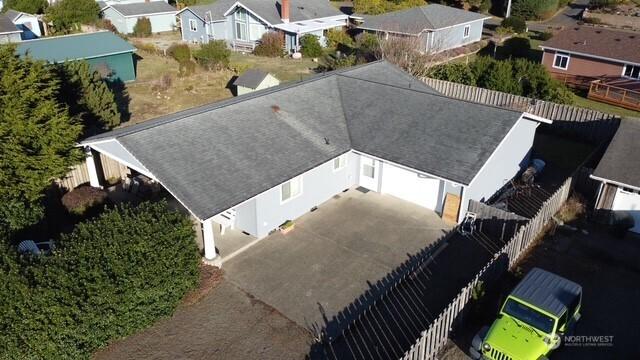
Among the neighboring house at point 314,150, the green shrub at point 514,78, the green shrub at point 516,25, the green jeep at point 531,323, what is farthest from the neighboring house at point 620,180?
the green shrub at point 516,25

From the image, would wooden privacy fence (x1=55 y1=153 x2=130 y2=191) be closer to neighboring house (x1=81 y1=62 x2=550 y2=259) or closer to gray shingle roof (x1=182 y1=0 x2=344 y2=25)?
neighboring house (x1=81 y1=62 x2=550 y2=259)

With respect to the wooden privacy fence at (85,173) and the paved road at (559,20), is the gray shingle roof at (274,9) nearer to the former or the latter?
the paved road at (559,20)

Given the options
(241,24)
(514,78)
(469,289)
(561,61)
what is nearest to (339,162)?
(469,289)

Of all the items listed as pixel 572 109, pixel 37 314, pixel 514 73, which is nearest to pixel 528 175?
pixel 572 109

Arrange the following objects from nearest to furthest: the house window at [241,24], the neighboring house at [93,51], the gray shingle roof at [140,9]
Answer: the neighboring house at [93,51]
the house window at [241,24]
the gray shingle roof at [140,9]

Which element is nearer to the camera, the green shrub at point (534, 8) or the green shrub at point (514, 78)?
the green shrub at point (514, 78)

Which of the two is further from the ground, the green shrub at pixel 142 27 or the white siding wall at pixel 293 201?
the green shrub at pixel 142 27

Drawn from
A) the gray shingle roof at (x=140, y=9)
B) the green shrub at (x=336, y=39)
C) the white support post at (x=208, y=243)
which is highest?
the gray shingle roof at (x=140, y=9)

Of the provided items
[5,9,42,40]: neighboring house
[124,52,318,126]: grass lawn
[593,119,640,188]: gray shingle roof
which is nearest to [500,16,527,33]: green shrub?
[124,52,318,126]: grass lawn
